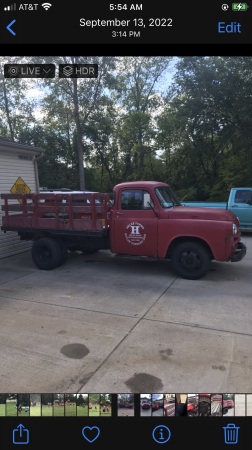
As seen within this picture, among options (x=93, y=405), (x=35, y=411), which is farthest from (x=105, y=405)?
(x=35, y=411)

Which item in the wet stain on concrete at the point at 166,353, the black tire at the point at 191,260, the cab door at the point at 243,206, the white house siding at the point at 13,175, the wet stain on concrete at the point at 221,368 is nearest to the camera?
the wet stain on concrete at the point at 221,368

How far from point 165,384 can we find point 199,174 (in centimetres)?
2027

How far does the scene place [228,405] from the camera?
1847 mm

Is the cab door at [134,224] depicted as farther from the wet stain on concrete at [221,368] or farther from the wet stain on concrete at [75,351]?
the wet stain on concrete at [221,368]

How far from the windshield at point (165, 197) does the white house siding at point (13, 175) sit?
16.2ft

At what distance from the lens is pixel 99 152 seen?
25.1 meters

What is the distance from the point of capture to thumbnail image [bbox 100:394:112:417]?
1.86 metres

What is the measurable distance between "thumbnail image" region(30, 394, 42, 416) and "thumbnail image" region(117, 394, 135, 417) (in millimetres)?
489

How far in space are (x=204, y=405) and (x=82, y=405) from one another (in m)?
0.75

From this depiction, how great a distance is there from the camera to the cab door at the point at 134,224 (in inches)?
275

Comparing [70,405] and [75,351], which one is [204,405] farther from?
[75,351]
